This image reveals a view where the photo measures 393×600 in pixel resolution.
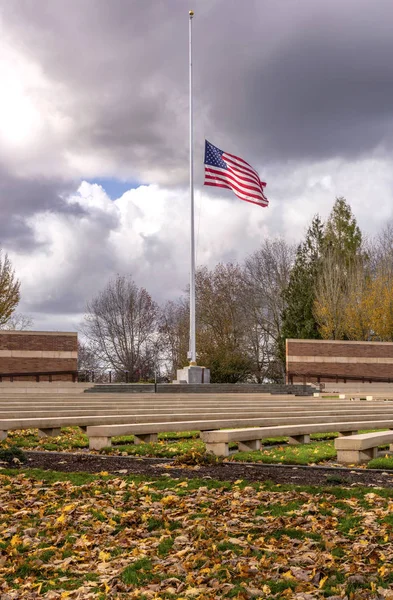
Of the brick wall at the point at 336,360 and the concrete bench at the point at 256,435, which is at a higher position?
the brick wall at the point at 336,360

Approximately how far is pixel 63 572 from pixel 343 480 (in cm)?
439

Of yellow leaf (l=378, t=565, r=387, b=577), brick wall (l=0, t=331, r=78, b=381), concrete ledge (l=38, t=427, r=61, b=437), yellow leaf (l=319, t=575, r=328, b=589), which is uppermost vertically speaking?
brick wall (l=0, t=331, r=78, b=381)

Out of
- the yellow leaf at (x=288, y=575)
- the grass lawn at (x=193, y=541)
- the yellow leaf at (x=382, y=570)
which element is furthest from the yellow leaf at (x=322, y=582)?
the yellow leaf at (x=382, y=570)

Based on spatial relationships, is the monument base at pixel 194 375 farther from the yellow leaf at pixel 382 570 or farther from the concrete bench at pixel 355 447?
the yellow leaf at pixel 382 570

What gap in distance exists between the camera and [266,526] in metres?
6.88

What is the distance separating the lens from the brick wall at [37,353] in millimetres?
33344

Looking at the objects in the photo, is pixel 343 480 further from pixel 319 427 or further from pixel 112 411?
pixel 112 411

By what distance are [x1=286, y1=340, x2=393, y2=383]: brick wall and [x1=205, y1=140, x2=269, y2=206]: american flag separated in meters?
12.3

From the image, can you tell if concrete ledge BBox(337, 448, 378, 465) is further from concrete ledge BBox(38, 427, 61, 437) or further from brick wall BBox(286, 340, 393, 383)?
brick wall BBox(286, 340, 393, 383)

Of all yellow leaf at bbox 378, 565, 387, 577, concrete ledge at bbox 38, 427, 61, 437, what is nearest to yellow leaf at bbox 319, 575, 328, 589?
yellow leaf at bbox 378, 565, 387, 577

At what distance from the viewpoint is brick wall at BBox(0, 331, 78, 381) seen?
109ft

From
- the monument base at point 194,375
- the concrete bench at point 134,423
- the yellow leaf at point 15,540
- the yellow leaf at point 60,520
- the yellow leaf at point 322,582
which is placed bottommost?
the yellow leaf at point 322,582

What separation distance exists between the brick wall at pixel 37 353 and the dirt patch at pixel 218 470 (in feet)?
74.0

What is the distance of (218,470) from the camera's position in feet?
33.2
